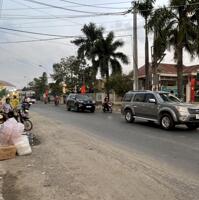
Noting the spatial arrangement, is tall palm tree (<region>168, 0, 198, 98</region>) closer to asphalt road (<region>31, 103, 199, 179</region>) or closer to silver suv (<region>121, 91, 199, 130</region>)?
silver suv (<region>121, 91, 199, 130</region>)

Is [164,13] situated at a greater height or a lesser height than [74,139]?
greater

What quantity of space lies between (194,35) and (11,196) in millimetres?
22890

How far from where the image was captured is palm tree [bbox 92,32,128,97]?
46.9 m

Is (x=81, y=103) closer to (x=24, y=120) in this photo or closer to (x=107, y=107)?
(x=107, y=107)

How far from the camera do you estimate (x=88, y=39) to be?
50000 millimetres

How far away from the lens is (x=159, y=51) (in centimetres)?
2745

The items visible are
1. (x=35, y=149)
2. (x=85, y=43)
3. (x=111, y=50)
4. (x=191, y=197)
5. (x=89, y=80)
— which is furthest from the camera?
(x=89, y=80)

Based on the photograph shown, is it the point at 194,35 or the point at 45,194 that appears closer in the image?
the point at 45,194

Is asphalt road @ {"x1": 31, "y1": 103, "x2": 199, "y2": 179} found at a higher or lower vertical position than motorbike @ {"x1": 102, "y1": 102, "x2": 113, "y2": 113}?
lower

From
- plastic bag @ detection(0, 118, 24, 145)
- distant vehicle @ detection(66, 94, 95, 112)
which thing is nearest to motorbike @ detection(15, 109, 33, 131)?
plastic bag @ detection(0, 118, 24, 145)

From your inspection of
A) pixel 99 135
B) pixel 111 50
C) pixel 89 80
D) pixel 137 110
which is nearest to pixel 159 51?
pixel 137 110

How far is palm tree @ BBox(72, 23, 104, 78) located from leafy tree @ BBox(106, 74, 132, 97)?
5.90m

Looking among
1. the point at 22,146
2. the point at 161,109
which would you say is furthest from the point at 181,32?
the point at 22,146

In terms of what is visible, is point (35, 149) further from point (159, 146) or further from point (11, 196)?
point (11, 196)
